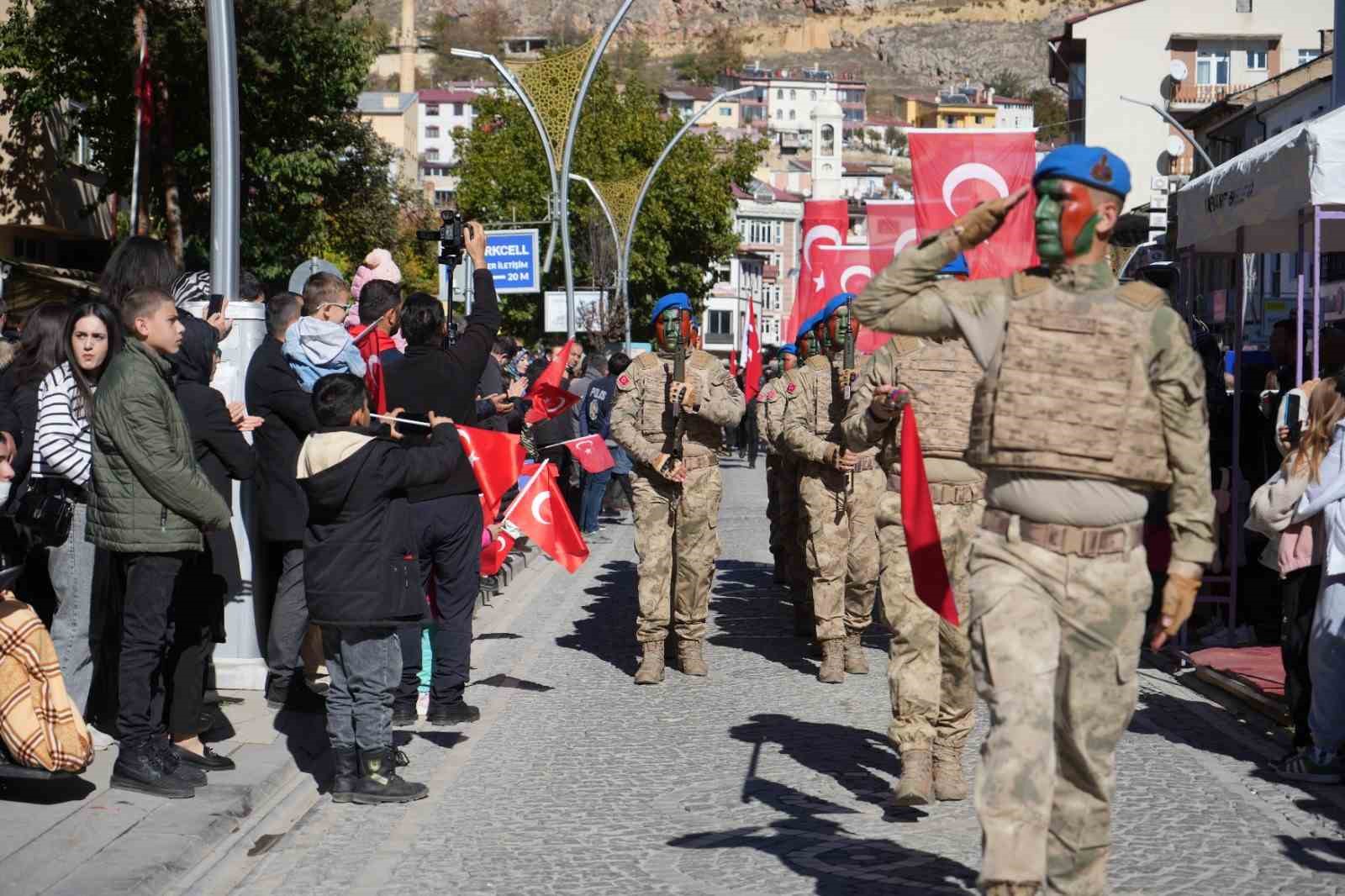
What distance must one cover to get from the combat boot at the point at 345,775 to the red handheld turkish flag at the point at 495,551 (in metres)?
4.17

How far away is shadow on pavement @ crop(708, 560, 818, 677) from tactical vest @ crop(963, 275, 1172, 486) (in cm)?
620

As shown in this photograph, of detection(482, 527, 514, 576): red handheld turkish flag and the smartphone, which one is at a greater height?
the smartphone

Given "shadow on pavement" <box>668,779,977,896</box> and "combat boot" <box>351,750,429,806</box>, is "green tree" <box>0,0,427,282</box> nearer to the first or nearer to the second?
"combat boot" <box>351,750,429,806</box>

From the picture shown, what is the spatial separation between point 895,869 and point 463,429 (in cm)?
390

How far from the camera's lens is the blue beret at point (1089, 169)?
17.9ft

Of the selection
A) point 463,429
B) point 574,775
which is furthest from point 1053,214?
point 463,429

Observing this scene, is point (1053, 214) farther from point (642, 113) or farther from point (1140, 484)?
point (642, 113)

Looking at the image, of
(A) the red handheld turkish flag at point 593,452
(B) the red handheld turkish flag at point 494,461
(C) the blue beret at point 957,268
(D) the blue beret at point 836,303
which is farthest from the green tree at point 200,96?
(C) the blue beret at point 957,268

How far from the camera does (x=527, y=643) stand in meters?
12.9

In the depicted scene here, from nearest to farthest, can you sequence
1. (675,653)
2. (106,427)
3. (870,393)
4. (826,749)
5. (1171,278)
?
(106,427), (870,393), (826,749), (675,653), (1171,278)

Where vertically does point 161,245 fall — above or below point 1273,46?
below

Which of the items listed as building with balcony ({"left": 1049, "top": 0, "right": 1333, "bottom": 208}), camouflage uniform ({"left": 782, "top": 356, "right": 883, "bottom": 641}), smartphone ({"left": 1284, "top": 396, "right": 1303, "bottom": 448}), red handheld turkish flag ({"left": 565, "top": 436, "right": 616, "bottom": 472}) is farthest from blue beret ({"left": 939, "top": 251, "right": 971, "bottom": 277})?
building with balcony ({"left": 1049, "top": 0, "right": 1333, "bottom": 208})

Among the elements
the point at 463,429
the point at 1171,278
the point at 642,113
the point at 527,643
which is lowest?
the point at 527,643

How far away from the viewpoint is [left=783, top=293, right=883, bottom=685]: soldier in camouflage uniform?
11.6 m
